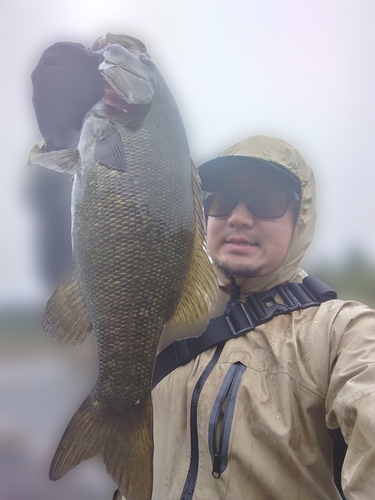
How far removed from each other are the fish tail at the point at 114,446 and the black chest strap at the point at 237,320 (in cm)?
53

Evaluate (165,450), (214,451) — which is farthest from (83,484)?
(214,451)

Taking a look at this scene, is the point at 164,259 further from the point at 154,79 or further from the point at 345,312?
the point at 345,312

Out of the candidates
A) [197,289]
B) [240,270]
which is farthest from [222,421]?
[240,270]

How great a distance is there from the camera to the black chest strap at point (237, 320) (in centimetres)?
189

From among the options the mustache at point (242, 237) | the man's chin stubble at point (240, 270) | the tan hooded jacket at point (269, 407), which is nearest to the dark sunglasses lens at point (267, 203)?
the mustache at point (242, 237)

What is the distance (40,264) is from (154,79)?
41.2 inches

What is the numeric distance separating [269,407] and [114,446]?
65 cm

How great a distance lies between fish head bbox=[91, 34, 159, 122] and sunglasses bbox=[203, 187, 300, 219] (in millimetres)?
799

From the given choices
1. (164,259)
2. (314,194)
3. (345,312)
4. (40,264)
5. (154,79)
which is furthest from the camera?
(314,194)

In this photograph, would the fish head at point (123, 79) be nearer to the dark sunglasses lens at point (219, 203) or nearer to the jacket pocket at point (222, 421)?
the dark sunglasses lens at point (219, 203)

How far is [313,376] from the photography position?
63.8 inches

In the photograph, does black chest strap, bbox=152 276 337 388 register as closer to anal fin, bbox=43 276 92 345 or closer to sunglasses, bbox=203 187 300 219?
sunglasses, bbox=203 187 300 219

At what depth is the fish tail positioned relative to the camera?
1280mm

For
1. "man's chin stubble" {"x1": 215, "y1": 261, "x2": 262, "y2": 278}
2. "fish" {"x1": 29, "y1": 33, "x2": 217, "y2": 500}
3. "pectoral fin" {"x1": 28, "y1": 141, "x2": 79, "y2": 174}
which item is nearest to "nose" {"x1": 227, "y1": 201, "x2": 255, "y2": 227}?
"man's chin stubble" {"x1": 215, "y1": 261, "x2": 262, "y2": 278}
